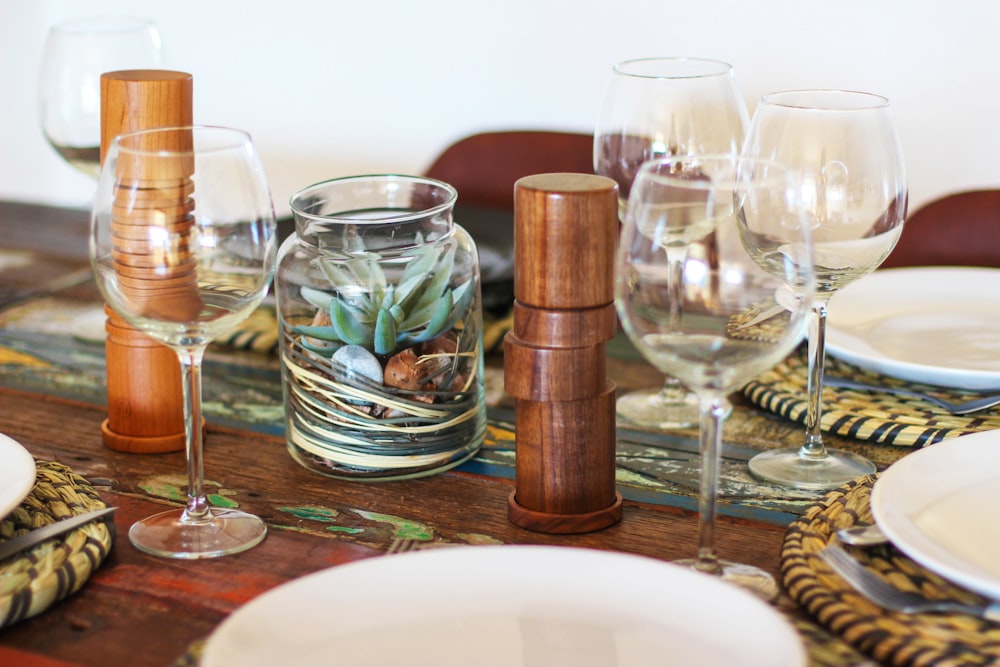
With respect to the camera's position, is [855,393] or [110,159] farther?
[855,393]

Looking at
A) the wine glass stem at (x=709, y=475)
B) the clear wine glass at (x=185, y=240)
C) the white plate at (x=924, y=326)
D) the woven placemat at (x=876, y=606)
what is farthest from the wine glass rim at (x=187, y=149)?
the white plate at (x=924, y=326)

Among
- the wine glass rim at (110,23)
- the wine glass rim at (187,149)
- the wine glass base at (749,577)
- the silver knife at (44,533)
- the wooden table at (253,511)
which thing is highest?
the wine glass rim at (110,23)

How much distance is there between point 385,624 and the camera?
2.01 feet

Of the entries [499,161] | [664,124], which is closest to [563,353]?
[664,124]

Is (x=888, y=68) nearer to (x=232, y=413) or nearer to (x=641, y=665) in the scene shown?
(x=232, y=413)

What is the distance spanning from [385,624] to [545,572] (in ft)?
0.32

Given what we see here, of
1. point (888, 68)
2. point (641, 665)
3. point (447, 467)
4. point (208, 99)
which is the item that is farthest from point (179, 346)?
point (208, 99)

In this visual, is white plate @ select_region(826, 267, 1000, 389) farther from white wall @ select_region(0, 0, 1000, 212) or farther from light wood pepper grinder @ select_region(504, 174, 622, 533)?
white wall @ select_region(0, 0, 1000, 212)

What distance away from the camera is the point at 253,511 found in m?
0.82

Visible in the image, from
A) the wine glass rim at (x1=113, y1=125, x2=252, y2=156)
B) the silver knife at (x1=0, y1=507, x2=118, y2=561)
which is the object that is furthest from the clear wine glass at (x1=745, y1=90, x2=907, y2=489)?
the silver knife at (x1=0, y1=507, x2=118, y2=561)

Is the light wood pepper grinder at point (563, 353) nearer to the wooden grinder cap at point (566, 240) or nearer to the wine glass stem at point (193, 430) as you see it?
the wooden grinder cap at point (566, 240)

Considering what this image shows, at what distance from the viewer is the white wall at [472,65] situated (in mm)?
1866

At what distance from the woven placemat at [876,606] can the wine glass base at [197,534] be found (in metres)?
0.35

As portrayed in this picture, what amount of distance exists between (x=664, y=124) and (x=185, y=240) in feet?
1.46
